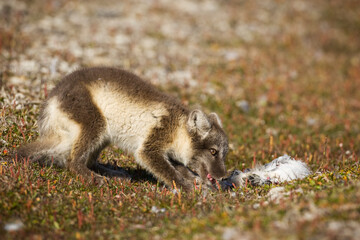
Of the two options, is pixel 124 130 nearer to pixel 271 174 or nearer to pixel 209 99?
pixel 271 174

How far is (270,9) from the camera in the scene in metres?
19.1

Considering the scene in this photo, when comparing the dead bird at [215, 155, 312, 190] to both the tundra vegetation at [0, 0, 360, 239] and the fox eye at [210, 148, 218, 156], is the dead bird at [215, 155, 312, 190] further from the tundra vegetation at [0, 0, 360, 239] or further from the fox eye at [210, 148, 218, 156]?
the fox eye at [210, 148, 218, 156]

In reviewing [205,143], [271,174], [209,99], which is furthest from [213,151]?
[209,99]

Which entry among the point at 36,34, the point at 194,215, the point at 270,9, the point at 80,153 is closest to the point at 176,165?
the point at 80,153

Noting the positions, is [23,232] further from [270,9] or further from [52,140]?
[270,9]

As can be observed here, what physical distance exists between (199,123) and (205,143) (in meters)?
0.40

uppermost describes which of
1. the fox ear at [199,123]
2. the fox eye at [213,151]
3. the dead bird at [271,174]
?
the fox ear at [199,123]

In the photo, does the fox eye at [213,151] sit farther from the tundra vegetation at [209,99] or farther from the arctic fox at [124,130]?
the tundra vegetation at [209,99]

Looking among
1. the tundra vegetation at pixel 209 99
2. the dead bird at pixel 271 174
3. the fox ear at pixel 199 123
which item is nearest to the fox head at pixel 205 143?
the fox ear at pixel 199 123

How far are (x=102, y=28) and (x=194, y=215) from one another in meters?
11.8

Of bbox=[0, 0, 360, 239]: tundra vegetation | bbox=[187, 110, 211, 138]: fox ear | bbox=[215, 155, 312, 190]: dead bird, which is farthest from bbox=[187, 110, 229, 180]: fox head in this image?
bbox=[0, 0, 360, 239]: tundra vegetation

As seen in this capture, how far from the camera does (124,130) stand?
6.97 meters

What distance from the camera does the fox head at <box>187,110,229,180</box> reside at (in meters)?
6.86

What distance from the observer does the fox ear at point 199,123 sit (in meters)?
6.86
